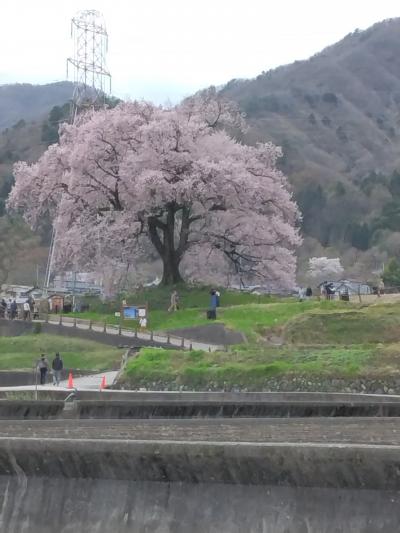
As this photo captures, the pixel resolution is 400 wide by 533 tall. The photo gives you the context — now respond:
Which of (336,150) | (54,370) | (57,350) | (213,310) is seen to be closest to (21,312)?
(57,350)

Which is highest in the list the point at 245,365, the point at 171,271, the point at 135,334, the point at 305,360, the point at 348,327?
the point at 171,271

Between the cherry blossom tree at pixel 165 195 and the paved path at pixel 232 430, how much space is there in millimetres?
28624

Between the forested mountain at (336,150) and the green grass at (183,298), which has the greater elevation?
the forested mountain at (336,150)

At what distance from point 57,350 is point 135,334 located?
3365 millimetres

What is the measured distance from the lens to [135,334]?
3344 cm

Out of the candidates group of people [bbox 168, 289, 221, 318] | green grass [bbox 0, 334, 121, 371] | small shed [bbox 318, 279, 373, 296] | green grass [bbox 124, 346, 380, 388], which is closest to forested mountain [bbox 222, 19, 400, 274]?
small shed [bbox 318, 279, 373, 296]

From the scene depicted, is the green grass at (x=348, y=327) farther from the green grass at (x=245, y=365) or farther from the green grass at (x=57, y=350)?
the green grass at (x=57, y=350)

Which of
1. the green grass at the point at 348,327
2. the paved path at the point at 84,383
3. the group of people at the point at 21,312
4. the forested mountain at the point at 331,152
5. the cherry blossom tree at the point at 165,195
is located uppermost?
the forested mountain at the point at 331,152

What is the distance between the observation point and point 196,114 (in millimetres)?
43906

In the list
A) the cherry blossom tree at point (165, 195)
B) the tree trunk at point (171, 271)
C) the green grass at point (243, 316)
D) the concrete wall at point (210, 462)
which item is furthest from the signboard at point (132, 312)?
the concrete wall at point (210, 462)

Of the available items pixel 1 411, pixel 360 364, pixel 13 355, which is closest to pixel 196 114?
pixel 13 355

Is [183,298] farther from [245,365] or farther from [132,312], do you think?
[245,365]

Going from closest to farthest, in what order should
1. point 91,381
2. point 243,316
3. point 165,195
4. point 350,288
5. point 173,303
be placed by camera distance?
1. point 91,381
2. point 243,316
3. point 173,303
4. point 165,195
5. point 350,288

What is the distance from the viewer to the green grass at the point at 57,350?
1215 inches
